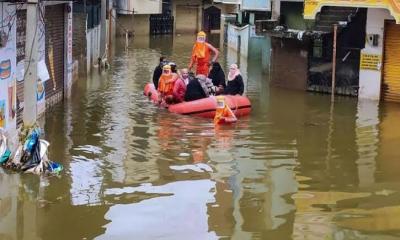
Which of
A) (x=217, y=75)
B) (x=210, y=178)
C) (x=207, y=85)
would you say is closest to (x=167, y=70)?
(x=207, y=85)

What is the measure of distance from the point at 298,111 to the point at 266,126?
286 cm

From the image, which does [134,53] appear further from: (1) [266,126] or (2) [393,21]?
(1) [266,126]

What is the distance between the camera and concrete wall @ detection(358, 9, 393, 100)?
20406 mm

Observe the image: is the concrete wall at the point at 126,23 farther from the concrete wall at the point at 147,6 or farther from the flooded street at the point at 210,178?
the flooded street at the point at 210,178

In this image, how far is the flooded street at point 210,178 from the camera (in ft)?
29.3

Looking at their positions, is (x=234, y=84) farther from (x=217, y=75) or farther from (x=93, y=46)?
(x=93, y=46)

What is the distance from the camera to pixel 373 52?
20.8 metres

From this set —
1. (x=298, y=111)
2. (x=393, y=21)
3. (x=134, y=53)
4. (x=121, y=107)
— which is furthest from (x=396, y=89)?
(x=134, y=53)

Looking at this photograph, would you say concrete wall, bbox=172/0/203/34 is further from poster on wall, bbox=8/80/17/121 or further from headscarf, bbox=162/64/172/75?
poster on wall, bbox=8/80/17/121

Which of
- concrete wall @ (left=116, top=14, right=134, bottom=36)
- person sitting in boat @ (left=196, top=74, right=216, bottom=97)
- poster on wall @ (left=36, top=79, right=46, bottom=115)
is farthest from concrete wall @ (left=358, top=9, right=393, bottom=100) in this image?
concrete wall @ (left=116, top=14, right=134, bottom=36)

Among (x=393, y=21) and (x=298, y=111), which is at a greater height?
(x=393, y=21)

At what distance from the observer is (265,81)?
26.1m

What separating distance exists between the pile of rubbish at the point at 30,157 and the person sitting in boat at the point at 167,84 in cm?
707

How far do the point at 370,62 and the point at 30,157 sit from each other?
41.1ft
